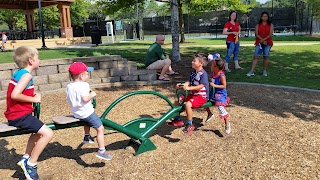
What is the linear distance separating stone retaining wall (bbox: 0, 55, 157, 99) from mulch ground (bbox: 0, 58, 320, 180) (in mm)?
1247

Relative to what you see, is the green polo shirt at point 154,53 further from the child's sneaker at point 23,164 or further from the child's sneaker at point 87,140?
the child's sneaker at point 23,164

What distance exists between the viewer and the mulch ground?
11.4 feet

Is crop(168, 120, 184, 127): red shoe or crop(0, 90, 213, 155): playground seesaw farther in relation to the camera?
crop(168, 120, 184, 127): red shoe

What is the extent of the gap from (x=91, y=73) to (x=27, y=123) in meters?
4.13

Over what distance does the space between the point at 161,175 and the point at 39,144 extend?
1352mm

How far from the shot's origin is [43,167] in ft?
12.3

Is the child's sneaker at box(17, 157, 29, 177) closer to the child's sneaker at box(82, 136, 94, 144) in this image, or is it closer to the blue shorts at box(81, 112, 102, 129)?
the blue shorts at box(81, 112, 102, 129)

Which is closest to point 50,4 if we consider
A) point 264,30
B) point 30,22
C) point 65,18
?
point 65,18

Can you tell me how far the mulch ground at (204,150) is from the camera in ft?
11.4

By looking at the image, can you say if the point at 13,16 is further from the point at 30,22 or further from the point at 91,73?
the point at 91,73

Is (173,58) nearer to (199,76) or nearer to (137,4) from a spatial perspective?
(199,76)

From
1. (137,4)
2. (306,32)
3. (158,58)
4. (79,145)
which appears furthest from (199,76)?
(306,32)

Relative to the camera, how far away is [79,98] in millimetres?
3369

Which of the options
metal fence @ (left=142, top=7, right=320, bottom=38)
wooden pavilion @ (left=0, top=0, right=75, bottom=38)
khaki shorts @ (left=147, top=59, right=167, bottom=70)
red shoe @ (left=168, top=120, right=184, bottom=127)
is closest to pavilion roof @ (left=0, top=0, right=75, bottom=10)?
wooden pavilion @ (left=0, top=0, right=75, bottom=38)
